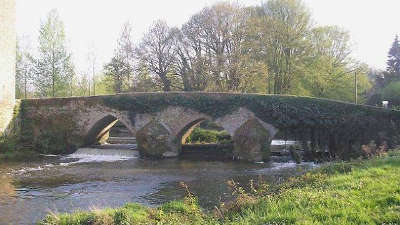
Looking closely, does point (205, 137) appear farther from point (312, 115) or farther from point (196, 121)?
point (312, 115)

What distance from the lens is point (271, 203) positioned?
7281 millimetres

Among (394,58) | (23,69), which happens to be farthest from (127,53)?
(394,58)

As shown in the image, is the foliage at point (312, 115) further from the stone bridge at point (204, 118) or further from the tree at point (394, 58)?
the tree at point (394, 58)

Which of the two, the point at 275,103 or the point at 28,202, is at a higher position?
the point at 275,103

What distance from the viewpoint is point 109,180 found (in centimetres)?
1628


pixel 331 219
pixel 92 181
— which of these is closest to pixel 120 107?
pixel 92 181

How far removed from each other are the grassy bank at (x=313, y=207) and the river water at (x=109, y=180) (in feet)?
4.88

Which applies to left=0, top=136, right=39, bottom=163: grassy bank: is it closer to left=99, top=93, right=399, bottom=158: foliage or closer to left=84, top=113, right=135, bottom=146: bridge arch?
left=84, top=113, right=135, bottom=146: bridge arch

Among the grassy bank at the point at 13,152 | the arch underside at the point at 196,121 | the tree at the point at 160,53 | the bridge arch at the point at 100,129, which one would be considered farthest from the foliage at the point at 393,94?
the grassy bank at the point at 13,152

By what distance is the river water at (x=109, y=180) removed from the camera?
12.1 m

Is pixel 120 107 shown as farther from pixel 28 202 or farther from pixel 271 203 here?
pixel 271 203

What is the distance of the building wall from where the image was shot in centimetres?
2464

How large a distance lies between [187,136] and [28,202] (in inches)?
626

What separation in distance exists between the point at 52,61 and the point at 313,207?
114 feet
